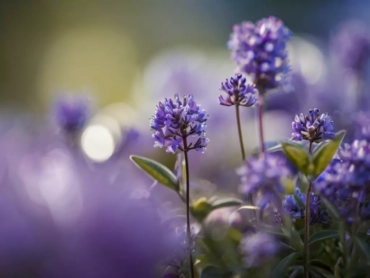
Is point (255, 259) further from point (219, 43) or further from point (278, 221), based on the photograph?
point (219, 43)

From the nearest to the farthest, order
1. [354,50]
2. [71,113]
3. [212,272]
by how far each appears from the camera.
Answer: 1. [212,272]
2. [71,113]
3. [354,50]

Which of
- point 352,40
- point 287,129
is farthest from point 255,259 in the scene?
point 352,40

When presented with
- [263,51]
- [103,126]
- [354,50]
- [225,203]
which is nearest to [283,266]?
[225,203]

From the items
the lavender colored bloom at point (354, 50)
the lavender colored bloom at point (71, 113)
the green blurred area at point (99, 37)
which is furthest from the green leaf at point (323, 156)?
the green blurred area at point (99, 37)

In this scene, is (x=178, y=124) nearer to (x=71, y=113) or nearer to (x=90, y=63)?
(x=71, y=113)

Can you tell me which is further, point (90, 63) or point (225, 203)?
point (90, 63)

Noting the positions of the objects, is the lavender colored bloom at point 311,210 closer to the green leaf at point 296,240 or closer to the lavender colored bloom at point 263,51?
the green leaf at point 296,240

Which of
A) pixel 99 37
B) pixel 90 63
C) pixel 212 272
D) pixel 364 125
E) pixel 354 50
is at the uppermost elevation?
pixel 99 37
